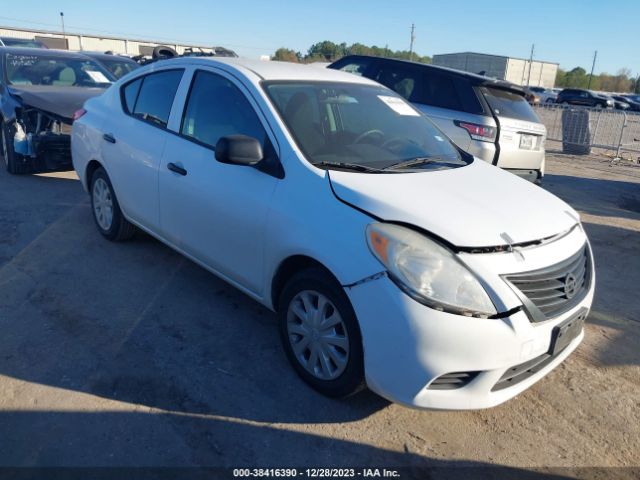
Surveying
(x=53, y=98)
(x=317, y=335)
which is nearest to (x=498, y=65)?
(x=53, y=98)

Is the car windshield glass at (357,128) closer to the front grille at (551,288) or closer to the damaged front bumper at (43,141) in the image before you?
the front grille at (551,288)

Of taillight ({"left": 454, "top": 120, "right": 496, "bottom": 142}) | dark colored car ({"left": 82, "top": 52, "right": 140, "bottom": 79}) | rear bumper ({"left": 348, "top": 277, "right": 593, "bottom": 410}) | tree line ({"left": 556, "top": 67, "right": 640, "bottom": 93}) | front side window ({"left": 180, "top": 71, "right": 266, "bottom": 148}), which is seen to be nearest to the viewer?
rear bumper ({"left": 348, "top": 277, "right": 593, "bottom": 410})

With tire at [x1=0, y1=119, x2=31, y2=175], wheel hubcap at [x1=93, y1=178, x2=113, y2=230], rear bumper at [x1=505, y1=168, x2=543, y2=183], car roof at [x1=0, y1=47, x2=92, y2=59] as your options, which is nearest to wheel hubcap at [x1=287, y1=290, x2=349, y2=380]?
wheel hubcap at [x1=93, y1=178, x2=113, y2=230]

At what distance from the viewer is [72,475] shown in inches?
90.6

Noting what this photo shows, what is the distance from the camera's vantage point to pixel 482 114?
21.9 ft

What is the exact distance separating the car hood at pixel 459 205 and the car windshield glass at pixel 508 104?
3.94m

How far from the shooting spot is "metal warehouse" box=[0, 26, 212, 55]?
4672cm

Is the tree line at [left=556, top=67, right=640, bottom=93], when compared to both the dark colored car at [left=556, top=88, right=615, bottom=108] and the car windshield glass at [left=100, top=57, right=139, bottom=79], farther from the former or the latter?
the car windshield glass at [left=100, top=57, right=139, bottom=79]

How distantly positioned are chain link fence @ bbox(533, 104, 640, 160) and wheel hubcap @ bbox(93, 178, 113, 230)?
41.6 ft

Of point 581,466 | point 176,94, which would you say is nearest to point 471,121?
point 176,94

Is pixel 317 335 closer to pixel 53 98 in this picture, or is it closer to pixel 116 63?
pixel 53 98

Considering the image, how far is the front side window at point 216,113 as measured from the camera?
3322 mm

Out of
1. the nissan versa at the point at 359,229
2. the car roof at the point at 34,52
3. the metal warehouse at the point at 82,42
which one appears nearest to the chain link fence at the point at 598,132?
the car roof at the point at 34,52

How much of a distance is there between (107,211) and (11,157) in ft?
11.0
